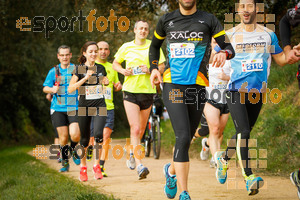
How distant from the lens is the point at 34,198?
7230mm

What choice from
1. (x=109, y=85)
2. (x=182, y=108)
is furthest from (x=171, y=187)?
(x=109, y=85)

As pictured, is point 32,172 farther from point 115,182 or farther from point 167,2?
point 167,2

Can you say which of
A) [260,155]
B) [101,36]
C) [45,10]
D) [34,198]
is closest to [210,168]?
[260,155]

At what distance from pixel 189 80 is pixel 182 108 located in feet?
1.09

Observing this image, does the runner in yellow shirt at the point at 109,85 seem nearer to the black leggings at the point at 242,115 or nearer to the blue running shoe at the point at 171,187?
the black leggings at the point at 242,115

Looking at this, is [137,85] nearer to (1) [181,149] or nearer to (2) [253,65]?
(2) [253,65]

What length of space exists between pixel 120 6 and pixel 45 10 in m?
9.44

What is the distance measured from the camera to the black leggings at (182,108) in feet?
18.8

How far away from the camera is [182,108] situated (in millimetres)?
5855

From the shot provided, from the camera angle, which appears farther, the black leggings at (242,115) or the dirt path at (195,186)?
the black leggings at (242,115)

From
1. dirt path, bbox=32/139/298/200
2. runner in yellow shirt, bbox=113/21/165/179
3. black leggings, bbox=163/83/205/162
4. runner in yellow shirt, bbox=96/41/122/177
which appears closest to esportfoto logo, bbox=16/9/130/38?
runner in yellow shirt, bbox=96/41/122/177

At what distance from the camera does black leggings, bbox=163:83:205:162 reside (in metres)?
5.74

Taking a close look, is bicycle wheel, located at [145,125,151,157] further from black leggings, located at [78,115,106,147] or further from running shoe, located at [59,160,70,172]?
black leggings, located at [78,115,106,147]

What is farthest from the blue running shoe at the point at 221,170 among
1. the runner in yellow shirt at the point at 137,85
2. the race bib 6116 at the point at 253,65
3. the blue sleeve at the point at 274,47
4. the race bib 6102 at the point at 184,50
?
the race bib 6102 at the point at 184,50
